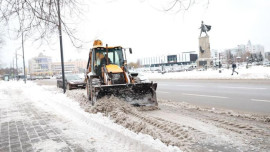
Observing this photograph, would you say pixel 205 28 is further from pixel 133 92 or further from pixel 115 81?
pixel 133 92

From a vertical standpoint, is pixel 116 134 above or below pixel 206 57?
below

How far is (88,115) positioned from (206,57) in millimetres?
44638

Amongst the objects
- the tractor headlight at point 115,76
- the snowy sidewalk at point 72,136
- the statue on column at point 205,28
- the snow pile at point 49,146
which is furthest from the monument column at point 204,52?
the snow pile at point 49,146

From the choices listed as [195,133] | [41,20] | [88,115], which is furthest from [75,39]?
[195,133]

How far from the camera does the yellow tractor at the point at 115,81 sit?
8461 millimetres

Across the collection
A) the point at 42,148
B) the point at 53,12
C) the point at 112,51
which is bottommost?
the point at 42,148

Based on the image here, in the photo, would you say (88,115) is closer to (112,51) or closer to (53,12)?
(53,12)

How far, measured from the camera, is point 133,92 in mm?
8578

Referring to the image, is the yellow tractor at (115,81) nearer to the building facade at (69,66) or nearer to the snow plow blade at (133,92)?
the snow plow blade at (133,92)

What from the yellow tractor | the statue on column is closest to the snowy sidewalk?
the yellow tractor

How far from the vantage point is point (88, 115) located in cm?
728

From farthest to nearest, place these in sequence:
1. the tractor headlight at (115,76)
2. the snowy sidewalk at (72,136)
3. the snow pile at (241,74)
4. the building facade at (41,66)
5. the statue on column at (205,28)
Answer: the building facade at (41,66), the statue on column at (205,28), the snow pile at (241,74), the tractor headlight at (115,76), the snowy sidewalk at (72,136)

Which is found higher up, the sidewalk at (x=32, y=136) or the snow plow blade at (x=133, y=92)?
the snow plow blade at (x=133, y=92)

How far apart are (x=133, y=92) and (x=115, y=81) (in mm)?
1001
